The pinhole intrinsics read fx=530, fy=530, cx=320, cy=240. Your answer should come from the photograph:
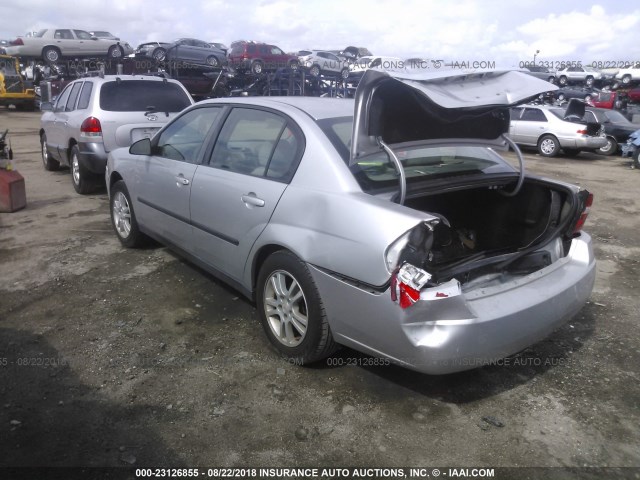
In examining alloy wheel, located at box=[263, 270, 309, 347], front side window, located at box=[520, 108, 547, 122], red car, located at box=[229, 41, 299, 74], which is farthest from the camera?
red car, located at box=[229, 41, 299, 74]

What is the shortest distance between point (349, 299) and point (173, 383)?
1.23 meters

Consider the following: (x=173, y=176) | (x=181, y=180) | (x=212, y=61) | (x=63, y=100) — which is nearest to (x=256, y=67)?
(x=212, y=61)

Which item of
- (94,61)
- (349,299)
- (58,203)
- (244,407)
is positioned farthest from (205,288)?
(94,61)

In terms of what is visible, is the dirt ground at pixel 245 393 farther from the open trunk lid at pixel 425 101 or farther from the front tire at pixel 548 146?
the front tire at pixel 548 146

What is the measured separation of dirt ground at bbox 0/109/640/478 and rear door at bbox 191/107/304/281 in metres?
0.60

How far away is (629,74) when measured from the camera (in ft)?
108

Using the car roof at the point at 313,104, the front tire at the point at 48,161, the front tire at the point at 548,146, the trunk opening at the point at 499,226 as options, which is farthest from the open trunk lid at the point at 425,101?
the front tire at the point at 548,146

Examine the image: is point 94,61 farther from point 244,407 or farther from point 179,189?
point 244,407

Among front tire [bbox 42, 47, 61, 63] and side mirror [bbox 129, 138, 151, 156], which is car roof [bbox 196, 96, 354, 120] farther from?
front tire [bbox 42, 47, 61, 63]

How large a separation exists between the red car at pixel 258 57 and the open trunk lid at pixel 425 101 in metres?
22.0

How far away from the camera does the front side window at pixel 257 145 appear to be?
11.0 feet

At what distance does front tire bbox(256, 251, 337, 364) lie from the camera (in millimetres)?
3049

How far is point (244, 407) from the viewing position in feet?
9.71

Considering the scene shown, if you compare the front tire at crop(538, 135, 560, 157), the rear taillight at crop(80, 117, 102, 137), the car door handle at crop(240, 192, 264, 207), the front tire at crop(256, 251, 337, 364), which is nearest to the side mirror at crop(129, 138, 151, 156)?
the car door handle at crop(240, 192, 264, 207)
